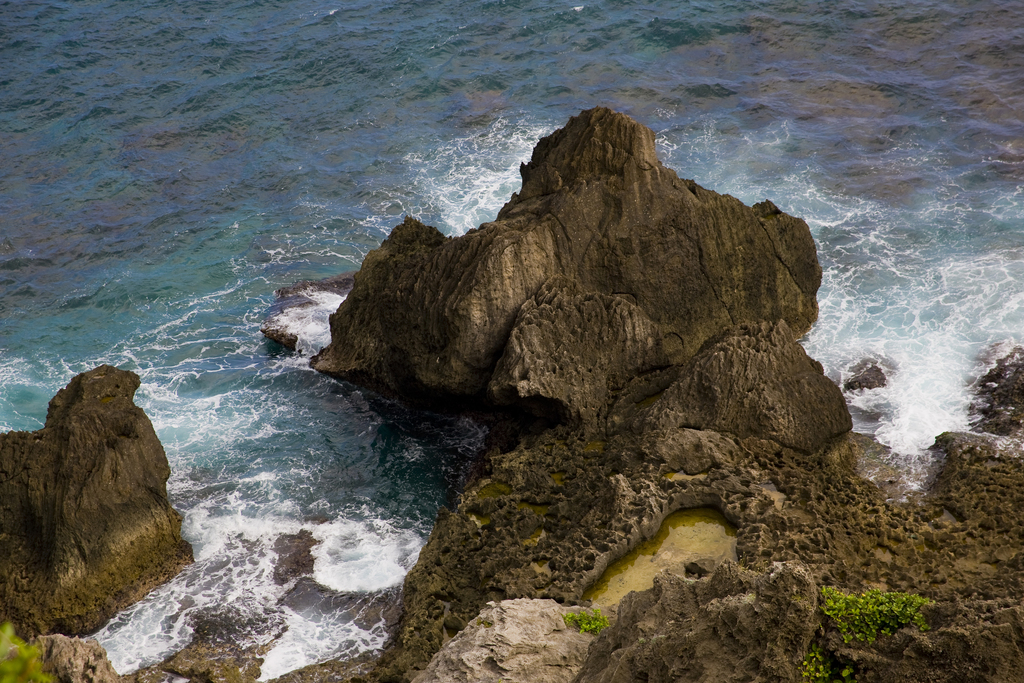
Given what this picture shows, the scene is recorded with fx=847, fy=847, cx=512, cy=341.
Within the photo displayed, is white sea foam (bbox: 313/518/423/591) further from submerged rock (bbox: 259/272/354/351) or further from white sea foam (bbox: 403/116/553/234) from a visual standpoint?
white sea foam (bbox: 403/116/553/234)

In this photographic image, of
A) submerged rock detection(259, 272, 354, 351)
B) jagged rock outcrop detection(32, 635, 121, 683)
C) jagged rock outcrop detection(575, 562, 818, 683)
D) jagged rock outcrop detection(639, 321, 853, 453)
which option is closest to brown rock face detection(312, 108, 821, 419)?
jagged rock outcrop detection(639, 321, 853, 453)

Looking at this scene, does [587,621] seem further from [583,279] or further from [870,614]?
[583,279]

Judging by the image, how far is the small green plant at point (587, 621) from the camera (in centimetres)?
1611

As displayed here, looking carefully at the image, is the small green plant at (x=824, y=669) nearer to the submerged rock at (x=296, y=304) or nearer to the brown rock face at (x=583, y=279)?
the brown rock face at (x=583, y=279)

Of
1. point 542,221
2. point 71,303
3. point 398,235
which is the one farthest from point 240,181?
point 542,221

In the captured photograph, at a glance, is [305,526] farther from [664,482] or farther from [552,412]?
[664,482]

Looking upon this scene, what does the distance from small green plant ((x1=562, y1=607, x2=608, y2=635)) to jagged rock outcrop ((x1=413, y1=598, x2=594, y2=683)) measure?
0.12m

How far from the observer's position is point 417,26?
53.0m

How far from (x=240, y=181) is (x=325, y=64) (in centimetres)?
1190

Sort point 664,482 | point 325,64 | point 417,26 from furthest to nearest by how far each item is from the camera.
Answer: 1. point 417,26
2. point 325,64
3. point 664,482

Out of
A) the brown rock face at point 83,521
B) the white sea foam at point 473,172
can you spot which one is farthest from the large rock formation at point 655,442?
the white sea foam at point 473,172

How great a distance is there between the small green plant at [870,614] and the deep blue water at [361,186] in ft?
35.6

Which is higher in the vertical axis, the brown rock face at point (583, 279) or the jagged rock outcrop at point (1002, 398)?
the brown rock face at point (583, 279)

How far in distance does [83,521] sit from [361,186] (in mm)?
23676
